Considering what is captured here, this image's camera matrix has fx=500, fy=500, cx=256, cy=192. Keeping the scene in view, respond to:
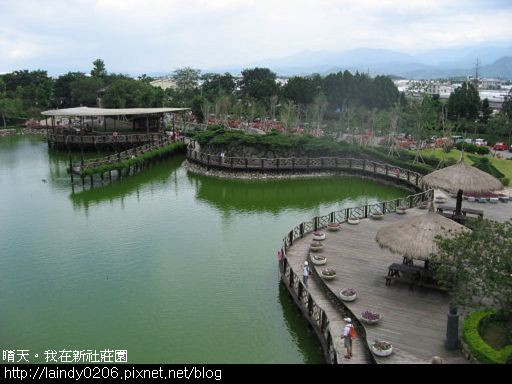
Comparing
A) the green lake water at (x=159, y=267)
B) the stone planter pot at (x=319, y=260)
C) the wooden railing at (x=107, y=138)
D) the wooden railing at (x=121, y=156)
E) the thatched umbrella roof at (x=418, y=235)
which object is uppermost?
the wooden railing at (x=107, y=138)

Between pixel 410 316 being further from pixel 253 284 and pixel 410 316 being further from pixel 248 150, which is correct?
pixel 248 150

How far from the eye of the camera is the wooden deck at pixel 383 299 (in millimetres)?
16328

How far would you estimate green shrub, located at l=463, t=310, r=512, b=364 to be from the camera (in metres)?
14.4

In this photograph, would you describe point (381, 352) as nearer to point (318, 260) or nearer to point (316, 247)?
point (318, 260)

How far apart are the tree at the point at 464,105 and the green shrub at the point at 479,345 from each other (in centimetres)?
7424

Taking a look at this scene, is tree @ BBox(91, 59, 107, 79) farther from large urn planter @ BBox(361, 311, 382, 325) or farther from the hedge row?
large urn planter @ BBox(361, 311, 382, 325)

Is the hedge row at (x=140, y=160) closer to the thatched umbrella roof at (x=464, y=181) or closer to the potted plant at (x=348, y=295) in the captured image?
the thatched umbrella roof at (x=464, y=181)

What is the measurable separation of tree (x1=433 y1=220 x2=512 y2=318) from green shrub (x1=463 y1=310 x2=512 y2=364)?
3.49 feet

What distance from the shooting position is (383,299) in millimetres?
19688

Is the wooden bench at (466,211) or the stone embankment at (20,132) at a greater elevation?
the stone embankment at (20,132)

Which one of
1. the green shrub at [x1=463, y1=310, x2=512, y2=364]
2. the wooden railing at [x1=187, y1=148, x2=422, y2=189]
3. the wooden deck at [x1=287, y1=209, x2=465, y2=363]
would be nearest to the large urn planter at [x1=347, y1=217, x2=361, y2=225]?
the wooden deck at [x1=287, y1=209, x2=465, y2=363]

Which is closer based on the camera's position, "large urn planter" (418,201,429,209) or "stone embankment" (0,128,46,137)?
"large urn planter" (418,201,429,209)

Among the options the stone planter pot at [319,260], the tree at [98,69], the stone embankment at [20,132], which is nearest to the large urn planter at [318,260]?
the stone planter pot at [319,260]

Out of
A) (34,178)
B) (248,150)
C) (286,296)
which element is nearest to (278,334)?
(286,296)
